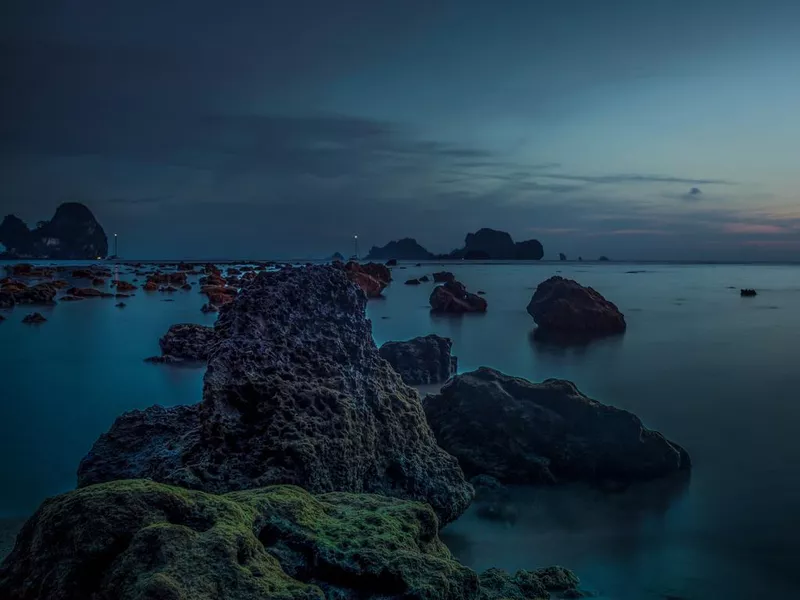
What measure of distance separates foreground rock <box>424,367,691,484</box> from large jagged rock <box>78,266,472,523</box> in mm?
1040

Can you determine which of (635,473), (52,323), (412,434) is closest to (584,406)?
(635,473)

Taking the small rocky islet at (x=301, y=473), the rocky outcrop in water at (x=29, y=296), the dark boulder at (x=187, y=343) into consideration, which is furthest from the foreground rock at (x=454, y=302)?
the small rocky islet at (x=301, y=473)

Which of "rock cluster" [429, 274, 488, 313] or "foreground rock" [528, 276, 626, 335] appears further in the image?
"rock cluster" [429, 274, 488, 313]

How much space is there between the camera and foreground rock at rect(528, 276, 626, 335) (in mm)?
17969

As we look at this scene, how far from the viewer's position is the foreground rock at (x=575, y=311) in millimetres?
17969

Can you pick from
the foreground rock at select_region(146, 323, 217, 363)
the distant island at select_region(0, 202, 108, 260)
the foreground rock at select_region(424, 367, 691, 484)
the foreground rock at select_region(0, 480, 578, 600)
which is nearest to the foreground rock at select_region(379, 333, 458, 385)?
the foreground rock at select_region(424, 367, 691, 484)

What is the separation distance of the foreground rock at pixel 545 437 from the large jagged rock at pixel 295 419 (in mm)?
1040

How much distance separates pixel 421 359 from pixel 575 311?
9.21 m

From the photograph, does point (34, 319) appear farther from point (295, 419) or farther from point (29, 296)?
point (295, 419)

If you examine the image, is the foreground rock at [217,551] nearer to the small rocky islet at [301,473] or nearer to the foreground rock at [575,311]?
the small rocky islet at [301,473]

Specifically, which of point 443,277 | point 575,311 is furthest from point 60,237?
point 575,311

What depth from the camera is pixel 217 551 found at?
234 centimetres

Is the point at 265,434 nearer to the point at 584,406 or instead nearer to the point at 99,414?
the point at 584,406

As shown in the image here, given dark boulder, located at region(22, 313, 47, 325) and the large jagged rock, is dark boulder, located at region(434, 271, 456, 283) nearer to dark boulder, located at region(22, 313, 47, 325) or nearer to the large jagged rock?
dark boulder, located at region(22, 313, 47, 325)
